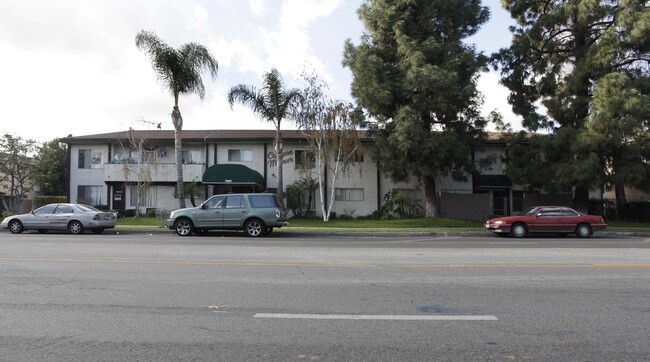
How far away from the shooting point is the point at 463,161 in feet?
89.4

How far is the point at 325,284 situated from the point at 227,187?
24.9 meters

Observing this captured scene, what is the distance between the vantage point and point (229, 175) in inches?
1138

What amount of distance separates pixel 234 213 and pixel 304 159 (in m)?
10.6

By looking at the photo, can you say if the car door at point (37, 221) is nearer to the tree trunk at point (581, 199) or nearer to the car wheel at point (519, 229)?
the car wheel at point (519, 229)

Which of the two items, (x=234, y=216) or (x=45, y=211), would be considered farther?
(x=45, y=211)

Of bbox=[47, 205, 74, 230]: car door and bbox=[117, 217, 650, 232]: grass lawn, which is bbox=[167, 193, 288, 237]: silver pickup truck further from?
bbox=[47, 205, 74, 230]: car door

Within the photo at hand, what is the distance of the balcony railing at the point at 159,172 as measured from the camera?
100 ft

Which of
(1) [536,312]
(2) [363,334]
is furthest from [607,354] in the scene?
(2) [363,334]

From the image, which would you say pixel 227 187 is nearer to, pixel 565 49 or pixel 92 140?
pixel 92 140

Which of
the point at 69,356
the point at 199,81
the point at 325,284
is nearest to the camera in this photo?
the point at 69,356

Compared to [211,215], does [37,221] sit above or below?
below

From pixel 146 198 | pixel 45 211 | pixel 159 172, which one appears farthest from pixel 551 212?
pixel 146 198

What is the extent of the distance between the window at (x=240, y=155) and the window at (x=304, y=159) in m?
3.23

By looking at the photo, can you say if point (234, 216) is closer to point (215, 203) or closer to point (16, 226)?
point (215, 203)
